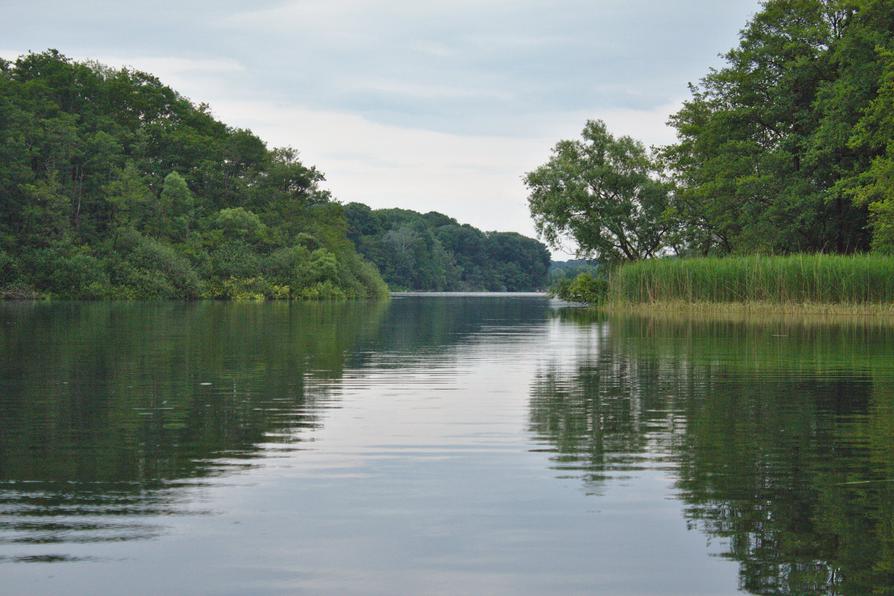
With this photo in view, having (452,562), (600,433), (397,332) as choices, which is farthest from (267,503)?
(397,332)

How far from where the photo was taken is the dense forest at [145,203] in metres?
77.6

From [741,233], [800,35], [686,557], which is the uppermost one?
[800,35]

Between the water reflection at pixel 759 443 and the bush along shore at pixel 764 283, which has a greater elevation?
the bush along shore at pixel 764 283

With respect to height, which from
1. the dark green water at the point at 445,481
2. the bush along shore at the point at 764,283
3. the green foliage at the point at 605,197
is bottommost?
the dark green water at the point at 445,481

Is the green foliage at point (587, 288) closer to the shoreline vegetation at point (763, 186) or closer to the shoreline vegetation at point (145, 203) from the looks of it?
the shoreline vegetation at point (763, 186)

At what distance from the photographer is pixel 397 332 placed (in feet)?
104

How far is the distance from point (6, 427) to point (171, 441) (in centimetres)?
212

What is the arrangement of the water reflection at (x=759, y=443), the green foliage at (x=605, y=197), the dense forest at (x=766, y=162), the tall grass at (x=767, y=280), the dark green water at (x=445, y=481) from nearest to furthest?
the dark green water at (x=445, y=481), the water reflection at (x=759, y=443), the tall grass at (x=767, y=280), the dense forest at (x=766, y=162), the green foliage at (x=605, y=197)

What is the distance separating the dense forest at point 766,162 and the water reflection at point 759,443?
30946 millimetres

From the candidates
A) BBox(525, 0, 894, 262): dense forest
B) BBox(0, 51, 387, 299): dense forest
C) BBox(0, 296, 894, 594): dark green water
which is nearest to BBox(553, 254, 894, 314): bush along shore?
BBox(525, 0, 894, 262): dense forest

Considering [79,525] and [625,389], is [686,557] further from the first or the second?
[625,389]

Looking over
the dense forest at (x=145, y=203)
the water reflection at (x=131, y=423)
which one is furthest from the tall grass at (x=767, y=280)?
the dense forest at (x=145, y=203)

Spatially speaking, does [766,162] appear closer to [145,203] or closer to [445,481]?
[445,481]

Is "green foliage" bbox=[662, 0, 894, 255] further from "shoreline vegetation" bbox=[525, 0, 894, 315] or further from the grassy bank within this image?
the grassy bank
